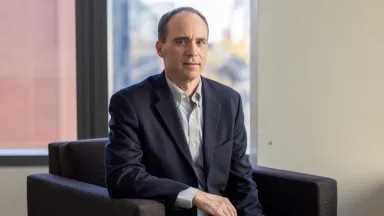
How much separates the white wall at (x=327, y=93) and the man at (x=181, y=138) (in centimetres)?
71

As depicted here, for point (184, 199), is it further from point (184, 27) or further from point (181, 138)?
point (184, 27)

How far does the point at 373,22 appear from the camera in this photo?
8.58 ft

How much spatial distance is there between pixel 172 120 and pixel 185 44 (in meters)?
0.27

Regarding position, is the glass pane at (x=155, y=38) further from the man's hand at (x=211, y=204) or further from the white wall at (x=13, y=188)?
the man's hand at (x=211, y=204)

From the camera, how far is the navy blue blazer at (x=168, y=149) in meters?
1.74

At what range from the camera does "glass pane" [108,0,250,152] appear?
288 centimetres

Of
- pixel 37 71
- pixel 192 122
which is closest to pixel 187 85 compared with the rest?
pixel 192 122

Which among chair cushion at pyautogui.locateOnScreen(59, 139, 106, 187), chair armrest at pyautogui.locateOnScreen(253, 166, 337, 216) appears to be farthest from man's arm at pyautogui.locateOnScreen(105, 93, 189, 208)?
chair armrest at pyautogui.locateOnScreen(253, 166, 337, 216)

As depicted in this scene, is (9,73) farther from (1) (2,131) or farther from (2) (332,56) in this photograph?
(2) (332,56)

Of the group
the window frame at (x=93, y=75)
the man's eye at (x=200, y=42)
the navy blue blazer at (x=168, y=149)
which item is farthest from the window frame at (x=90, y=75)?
the man's eye at (x=200, y=42)

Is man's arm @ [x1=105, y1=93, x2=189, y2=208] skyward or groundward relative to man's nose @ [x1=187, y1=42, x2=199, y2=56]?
groundward

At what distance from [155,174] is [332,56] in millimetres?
1239

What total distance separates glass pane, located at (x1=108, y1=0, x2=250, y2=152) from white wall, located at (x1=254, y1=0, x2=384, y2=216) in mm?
228

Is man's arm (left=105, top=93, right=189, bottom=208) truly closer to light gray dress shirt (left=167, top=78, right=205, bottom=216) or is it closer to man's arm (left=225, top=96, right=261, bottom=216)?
light gray dress shirt (left=167, top=78, right=205, bottom=216)
